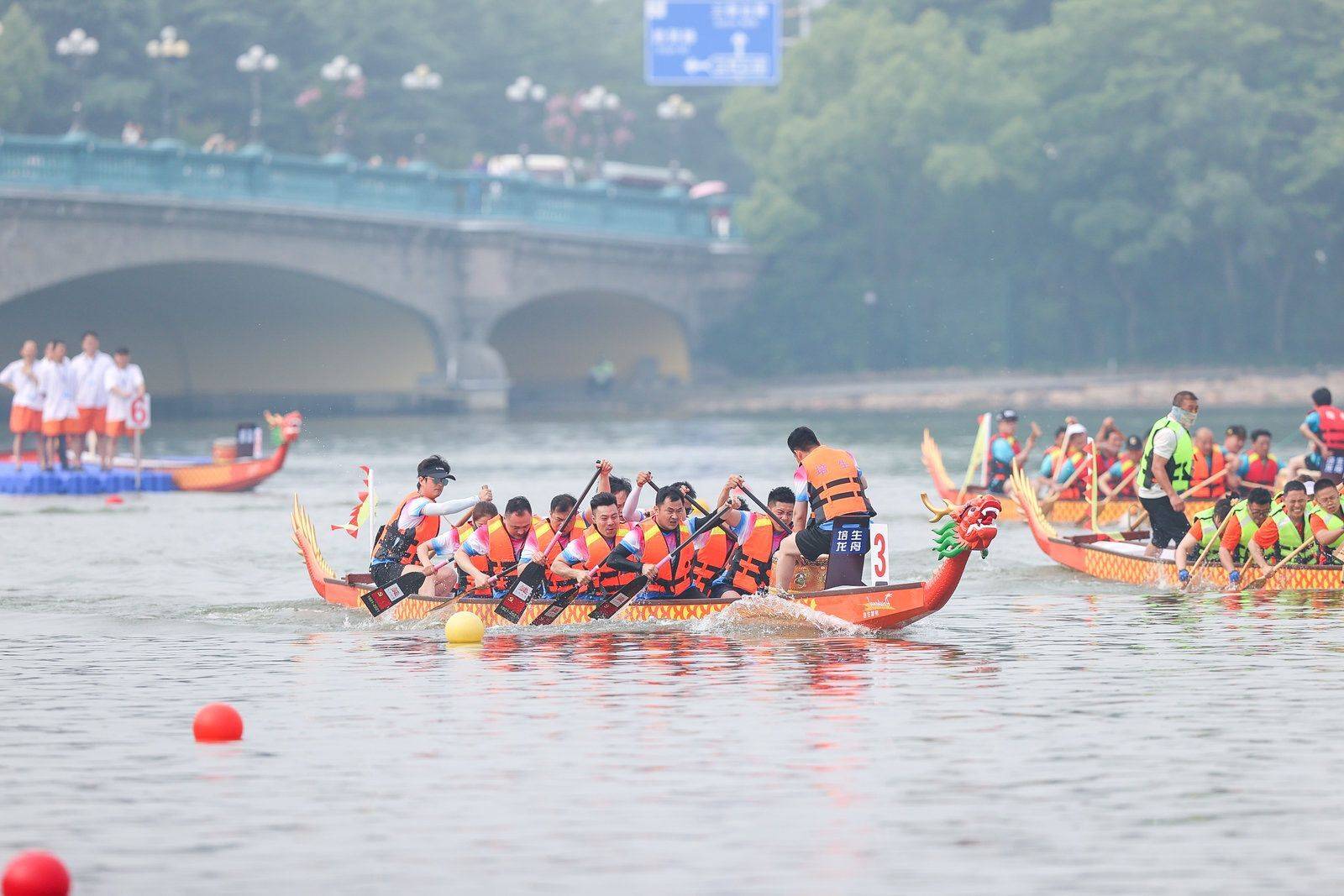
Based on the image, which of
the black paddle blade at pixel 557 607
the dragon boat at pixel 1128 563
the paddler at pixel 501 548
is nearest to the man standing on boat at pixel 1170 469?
the dragon boat at pixel 1128 563

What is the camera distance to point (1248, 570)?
862 inches

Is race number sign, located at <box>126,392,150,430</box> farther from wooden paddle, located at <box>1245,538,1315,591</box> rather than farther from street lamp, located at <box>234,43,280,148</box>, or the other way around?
street lamp, located at <box>234,43,280,148</box>

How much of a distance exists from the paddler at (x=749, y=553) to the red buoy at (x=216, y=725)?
582cm

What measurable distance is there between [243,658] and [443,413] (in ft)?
162

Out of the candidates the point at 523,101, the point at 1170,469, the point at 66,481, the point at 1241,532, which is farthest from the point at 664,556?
the point at 523,101

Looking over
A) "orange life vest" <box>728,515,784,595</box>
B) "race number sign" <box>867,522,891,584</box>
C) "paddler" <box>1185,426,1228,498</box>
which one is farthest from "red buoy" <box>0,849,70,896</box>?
"paddler" <box>1185,426,1228,498</box>

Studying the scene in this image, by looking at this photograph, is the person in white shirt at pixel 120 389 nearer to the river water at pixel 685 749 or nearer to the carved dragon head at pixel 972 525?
the river water at pixel 685 749

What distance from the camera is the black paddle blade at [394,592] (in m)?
20.7

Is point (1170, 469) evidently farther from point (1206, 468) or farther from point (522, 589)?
point (522, 589)

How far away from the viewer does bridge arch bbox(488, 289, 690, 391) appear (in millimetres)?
79562

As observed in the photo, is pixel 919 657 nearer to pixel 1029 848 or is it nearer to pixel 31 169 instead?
pixel 1029 848

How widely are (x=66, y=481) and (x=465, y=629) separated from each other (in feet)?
61.1

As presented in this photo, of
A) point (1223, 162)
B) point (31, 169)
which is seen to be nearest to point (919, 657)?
point (31, 169)

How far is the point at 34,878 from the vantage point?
10.5 m
